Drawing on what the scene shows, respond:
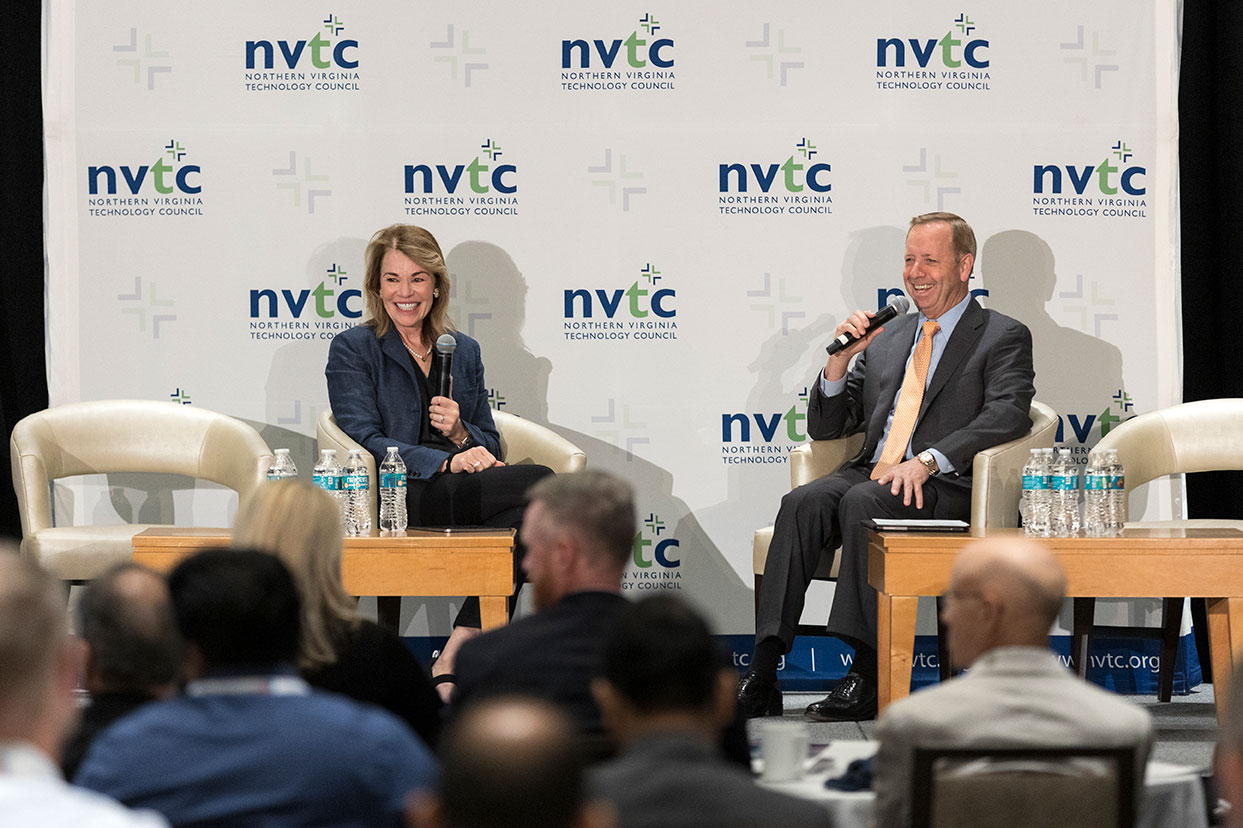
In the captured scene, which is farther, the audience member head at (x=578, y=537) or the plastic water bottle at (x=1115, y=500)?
the plastic water bottle at (x=1115, y=500)

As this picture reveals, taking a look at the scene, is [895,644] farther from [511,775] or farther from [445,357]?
[511,775]

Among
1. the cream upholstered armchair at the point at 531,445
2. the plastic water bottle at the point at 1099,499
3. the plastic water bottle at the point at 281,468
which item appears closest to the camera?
the plastic water bottle at the point at 1099,499

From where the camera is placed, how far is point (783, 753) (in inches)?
90.9

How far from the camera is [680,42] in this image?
17.7ft

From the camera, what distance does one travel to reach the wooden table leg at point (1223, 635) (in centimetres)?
399

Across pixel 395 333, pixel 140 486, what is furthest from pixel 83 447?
pixel 395 333

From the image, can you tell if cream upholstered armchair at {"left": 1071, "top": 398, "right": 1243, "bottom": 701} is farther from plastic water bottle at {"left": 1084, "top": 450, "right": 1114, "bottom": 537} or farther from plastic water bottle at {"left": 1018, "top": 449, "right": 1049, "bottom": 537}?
plastic water bottle at {"left": 1018, "top": 449, "right": 1049, "bottom": 537}

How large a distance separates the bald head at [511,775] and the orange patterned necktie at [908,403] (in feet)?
12.1

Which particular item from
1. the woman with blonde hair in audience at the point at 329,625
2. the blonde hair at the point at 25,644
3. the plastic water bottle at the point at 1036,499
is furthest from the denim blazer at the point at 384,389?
the blonde hair at the point at 25,644

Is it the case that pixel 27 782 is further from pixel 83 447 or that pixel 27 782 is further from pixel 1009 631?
pixel 83 447

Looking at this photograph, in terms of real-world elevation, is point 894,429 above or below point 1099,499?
above

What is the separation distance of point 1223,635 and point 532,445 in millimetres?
2387

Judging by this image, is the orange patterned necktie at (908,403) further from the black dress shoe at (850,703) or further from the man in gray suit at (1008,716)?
the man in gray suit at (1008,716)

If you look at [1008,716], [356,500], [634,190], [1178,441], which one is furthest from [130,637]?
[1178,441]
